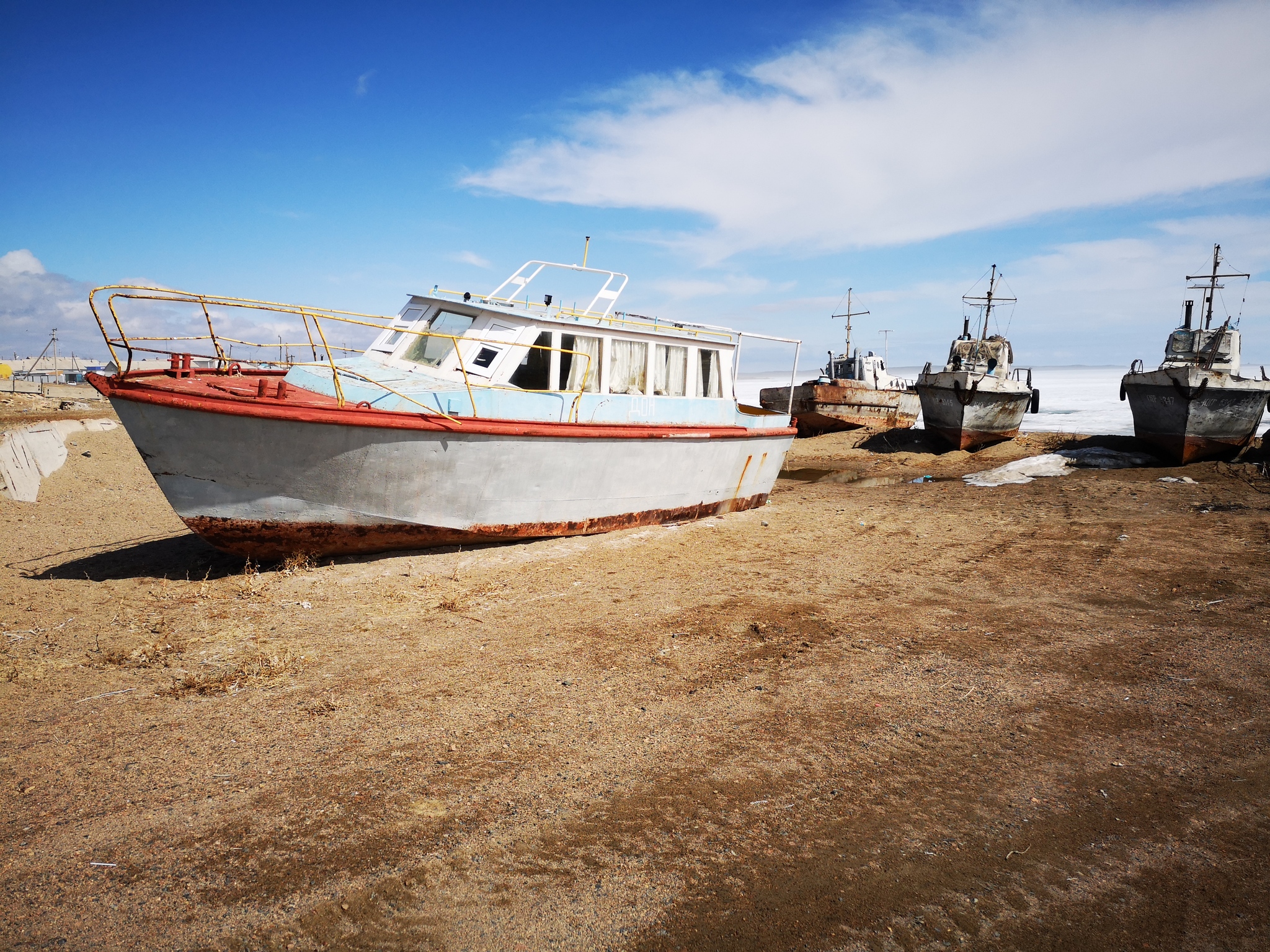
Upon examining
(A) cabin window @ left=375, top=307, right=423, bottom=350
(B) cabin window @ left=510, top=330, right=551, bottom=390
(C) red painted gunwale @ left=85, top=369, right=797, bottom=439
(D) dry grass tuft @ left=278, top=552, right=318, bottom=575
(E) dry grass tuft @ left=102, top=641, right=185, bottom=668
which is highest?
(A) cabin window @ left=375, top=307, right=423, bottom=350

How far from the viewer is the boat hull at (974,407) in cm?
1847

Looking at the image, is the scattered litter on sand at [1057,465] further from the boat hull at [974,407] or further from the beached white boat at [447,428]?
the beached white boat at [447,428]

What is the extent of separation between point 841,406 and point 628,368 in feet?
52.4

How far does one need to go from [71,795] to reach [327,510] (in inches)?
146

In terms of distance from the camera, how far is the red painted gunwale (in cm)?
591

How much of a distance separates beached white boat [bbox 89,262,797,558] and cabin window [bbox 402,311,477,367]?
22 millimetres

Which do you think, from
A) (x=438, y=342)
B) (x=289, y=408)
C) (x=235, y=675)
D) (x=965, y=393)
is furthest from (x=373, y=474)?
(x=965, y=393)

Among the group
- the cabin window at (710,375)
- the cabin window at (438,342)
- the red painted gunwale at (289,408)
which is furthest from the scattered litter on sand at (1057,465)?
the cabin window at (438,342)

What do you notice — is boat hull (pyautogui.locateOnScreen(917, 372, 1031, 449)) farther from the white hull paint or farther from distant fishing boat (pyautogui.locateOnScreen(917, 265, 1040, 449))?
the white hull paint

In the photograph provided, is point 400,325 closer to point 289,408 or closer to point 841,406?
point 289,408

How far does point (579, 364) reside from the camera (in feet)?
27.4

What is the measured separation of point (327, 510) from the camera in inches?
259

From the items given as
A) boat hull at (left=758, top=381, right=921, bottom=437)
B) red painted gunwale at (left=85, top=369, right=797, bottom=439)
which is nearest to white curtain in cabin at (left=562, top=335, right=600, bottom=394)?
red painted gunwale at (left=85, top=369, right=797, bottom=439)

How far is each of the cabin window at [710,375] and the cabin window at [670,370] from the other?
0.35m
